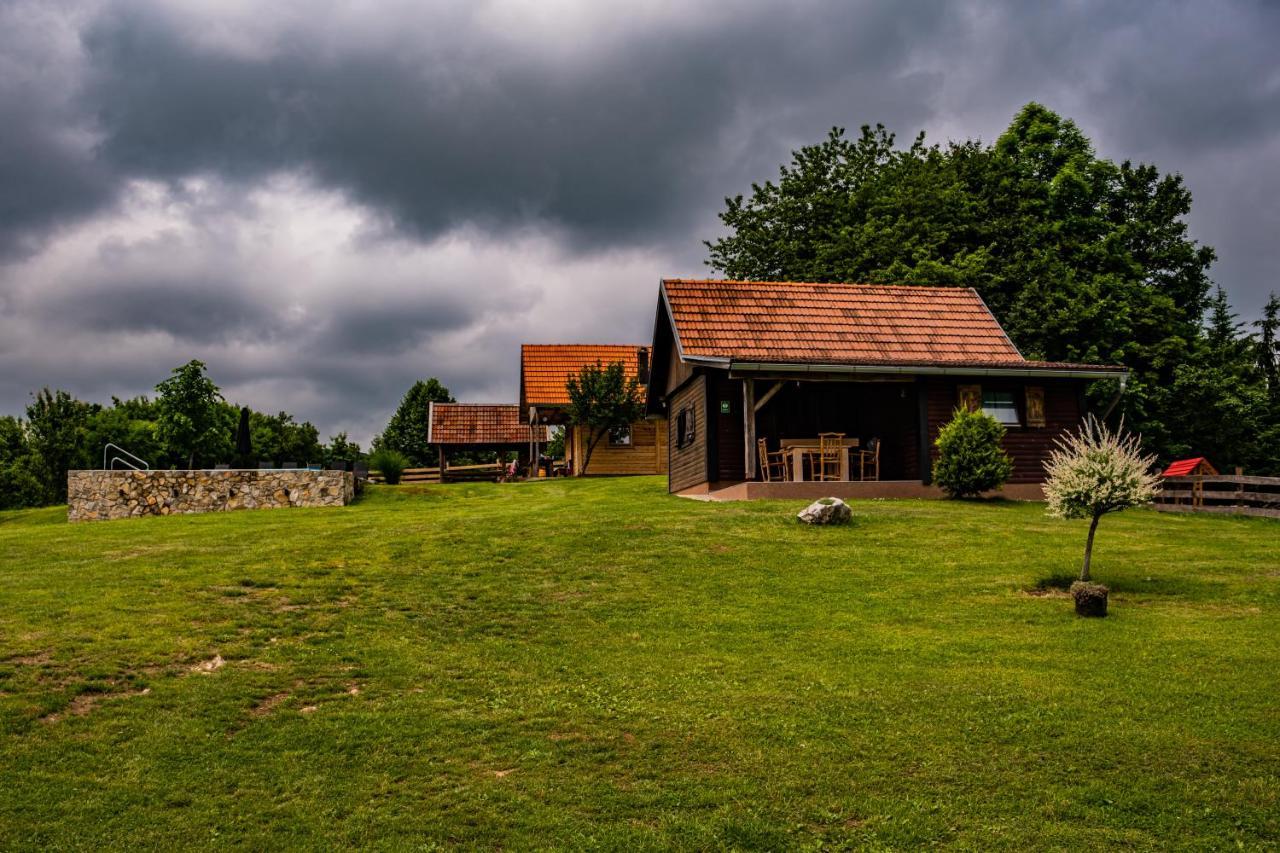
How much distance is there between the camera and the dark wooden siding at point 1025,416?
2495 centimetres

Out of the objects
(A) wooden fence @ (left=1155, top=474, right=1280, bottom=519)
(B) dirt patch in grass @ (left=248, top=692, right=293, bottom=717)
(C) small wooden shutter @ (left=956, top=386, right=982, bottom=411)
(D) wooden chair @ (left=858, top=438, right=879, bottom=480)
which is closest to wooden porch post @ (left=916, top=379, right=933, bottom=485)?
(D) wooden chair @ (left=858, top=438, right=879, bottom=480)

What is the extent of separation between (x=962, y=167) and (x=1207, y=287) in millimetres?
10572

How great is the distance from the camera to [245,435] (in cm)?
2862

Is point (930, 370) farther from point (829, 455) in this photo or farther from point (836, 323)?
point (836, 323)

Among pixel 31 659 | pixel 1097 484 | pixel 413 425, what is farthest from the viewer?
pixel 413 425

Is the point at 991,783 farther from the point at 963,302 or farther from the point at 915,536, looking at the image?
the point at 963,302

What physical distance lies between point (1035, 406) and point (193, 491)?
2202 cm

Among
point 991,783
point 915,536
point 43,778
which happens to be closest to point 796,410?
point 915,536

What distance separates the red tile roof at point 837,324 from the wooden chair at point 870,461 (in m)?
2.25

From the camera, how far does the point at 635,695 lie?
32.0 ft

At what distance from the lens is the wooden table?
939 inches

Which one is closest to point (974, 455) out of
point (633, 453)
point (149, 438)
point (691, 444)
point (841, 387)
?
point (841, 387)

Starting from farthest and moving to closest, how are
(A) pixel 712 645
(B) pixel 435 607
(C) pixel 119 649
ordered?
(B) pixel 435 607
(A) pixel 712 645
(C) pixel 119 649

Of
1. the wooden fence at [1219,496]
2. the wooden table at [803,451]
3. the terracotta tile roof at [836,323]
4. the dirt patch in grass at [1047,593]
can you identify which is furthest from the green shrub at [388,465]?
the dirt patch in grass at [1047,593]
